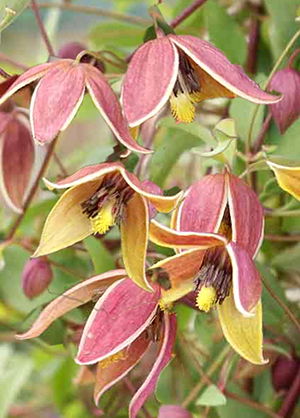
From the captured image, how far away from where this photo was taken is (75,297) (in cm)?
46

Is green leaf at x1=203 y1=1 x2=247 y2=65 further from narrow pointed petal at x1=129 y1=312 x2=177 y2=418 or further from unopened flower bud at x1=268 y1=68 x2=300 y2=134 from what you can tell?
narrow pointed petal at x1=129 y1=312 x2=177 y2=418

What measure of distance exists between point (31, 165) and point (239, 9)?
0.30 meters

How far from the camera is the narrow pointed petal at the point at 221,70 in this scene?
404mm

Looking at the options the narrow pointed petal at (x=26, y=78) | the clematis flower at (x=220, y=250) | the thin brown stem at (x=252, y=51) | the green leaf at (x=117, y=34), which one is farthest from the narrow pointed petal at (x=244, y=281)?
the green leaf at (x=117, y=34)

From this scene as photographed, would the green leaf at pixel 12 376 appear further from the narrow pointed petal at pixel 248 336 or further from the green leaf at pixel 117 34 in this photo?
the narrow pointed petal at pixel 248 336

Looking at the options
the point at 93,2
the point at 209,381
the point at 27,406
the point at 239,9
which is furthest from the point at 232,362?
the point at 93,2

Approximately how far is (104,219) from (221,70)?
101mm

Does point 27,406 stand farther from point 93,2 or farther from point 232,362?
point 93,2

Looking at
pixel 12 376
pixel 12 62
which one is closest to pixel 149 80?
pixel 12 62

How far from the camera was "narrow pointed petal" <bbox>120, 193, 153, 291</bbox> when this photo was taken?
1.35 feet

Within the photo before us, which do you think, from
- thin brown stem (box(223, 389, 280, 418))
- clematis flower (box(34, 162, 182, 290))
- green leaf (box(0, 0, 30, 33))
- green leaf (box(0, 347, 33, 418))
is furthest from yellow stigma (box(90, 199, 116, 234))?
green leaf (box(0, 347, 33, 418))

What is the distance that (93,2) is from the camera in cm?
300

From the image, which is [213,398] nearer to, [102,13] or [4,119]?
[4,119]

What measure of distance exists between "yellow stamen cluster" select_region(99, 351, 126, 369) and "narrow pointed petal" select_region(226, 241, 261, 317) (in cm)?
10
